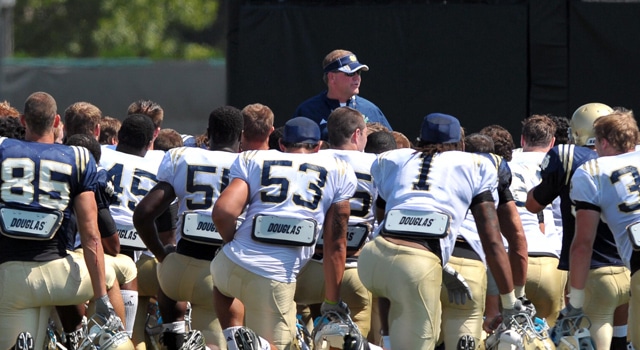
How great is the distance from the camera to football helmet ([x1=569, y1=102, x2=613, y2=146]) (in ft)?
28.6

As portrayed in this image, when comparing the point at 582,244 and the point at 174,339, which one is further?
the point at 174,339

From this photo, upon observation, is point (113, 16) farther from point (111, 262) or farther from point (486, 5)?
point (111, 262)

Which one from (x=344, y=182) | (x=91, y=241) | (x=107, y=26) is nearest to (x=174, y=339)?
(x=91, y=241)

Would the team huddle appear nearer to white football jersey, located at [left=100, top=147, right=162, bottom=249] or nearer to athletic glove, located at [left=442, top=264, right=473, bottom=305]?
athletic glove, located at [left=442, top=264, right=473, bottom=305]

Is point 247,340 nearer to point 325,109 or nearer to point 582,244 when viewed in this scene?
point 582,244

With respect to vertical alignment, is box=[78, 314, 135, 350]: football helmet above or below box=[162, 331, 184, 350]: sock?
above

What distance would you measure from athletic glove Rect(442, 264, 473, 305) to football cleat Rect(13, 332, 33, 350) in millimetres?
2486

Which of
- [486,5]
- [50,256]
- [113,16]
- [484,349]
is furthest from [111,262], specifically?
[113,16]

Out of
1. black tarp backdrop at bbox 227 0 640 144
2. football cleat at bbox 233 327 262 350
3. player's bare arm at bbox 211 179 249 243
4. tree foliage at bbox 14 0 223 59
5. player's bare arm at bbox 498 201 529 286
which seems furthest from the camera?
tree foliage at bbox 14 0 223 59

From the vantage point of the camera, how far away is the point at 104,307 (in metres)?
7.39

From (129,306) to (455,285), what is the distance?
238 centimetres

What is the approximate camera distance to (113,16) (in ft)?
118

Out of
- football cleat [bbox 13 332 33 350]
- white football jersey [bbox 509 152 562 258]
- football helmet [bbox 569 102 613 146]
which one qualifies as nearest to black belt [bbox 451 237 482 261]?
white football jersey [bbox 509 152 562 258]

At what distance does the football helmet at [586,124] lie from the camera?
8727 mm
